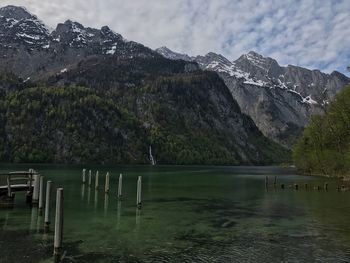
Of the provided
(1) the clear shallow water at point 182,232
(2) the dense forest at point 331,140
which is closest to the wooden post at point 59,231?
(1) the clear shallow water at point 182,232

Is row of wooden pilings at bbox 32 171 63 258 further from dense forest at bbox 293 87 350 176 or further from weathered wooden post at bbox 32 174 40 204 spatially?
dense forest at bbox 293 87 350 176

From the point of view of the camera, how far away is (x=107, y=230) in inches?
1501

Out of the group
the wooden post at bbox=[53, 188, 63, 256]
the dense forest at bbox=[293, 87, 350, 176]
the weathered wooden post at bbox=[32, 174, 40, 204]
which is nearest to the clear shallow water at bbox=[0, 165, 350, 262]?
the wooden post at bbox=[53, 188, 63, 256]

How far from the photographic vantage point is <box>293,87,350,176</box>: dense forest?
423 ft

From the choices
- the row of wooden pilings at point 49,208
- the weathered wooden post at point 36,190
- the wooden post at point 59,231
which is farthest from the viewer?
the weathered wooden post at point 36,190

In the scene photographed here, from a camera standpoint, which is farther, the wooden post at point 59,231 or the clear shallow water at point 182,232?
the clear shallow water at point 182,232

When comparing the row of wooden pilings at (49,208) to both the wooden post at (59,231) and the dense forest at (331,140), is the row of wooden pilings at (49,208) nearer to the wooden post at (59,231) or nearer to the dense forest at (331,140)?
the wooden post at (59,231)

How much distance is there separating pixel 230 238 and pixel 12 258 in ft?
56.7

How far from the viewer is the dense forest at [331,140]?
423 feet

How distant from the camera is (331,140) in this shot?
5714 inches

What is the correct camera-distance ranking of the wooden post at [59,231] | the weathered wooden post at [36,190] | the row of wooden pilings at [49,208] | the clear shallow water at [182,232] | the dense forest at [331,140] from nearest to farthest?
the wooden post at [59,231]
the row of wooden pilings at [49,208]
the clear shallow water at [182,232]
the weathered wooden post at [36,190]
the dense forest at [331,140]

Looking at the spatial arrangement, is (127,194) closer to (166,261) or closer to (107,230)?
(107,230)

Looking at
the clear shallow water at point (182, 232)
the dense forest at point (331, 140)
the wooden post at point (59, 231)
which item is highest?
the dense forest at point (331, 140)

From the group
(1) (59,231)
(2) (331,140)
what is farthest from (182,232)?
(2) (331,140)
